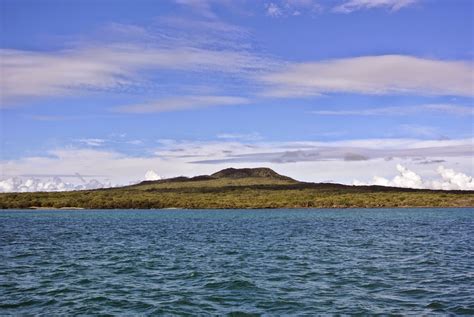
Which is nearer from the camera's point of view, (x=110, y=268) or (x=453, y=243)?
(x=110, y=268)

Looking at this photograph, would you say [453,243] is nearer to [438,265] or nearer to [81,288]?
[438,265]

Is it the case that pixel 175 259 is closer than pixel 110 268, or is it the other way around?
pixel 110 268

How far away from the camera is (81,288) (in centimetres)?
3119

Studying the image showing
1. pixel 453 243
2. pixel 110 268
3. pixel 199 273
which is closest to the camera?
pixel 199 273

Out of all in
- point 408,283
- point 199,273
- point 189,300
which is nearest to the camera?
point 189,300

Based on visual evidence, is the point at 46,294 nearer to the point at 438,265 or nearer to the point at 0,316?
the point at 0,316

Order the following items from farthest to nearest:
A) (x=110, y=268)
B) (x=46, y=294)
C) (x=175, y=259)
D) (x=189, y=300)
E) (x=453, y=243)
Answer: (x=453, y=243) < (x=175, y=259) < (x=110, y=268) < (x=46, y=294) < (x=189, y=300)

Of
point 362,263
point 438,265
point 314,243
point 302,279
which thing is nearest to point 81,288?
point 302,279

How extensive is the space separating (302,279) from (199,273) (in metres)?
7.31

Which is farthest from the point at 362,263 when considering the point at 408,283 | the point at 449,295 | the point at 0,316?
the point at 0,316

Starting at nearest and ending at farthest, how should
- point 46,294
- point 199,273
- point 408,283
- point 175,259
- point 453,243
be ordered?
point 46,294 → point 408,283 → point 199,273 → point 175,259 → point 453,243

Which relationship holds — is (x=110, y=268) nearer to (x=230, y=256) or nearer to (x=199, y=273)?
(x=199, y=273)

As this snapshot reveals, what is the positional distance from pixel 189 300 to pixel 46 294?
8.21 meters

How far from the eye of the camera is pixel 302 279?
1334 inches
